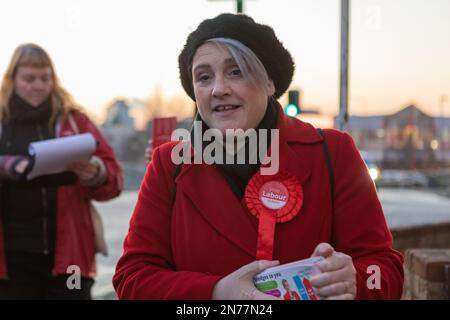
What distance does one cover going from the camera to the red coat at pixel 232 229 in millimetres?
1537

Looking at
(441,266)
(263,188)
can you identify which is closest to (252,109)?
(263,188)

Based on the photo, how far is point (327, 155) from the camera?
1.65 m

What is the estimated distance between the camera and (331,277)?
53.8 inches

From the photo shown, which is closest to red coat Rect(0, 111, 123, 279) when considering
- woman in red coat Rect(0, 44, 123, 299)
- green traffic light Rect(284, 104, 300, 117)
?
woman in red coat Rect(0, 44, 123, 299)

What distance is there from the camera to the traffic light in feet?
21.2

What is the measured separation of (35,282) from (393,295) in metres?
1.85

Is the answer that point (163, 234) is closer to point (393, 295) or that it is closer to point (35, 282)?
point (393, 295)

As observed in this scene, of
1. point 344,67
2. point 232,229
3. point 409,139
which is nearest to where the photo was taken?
point 232,229

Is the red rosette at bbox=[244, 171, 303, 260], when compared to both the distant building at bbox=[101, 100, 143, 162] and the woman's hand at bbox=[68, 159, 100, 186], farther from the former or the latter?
the distant building at bbox=[101, 100, 143, 162]

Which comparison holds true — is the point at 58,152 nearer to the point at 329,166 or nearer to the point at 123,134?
the point at 329,166

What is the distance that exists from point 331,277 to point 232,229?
0.33m

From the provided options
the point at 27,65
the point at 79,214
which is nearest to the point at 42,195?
the point at 79,214

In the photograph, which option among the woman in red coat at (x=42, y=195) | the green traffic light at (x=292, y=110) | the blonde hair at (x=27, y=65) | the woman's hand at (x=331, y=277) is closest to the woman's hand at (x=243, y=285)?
the woman's hand at (x=331, y=277)

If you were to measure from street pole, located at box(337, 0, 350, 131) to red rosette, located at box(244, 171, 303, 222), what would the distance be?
8.28ft
